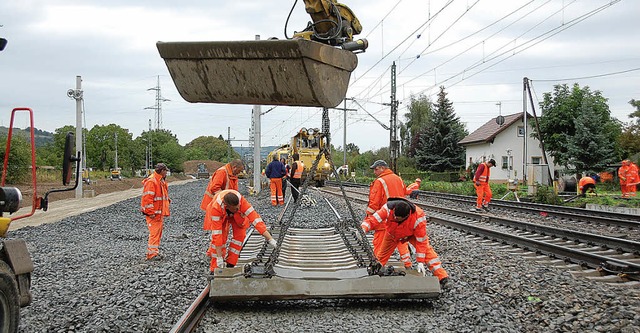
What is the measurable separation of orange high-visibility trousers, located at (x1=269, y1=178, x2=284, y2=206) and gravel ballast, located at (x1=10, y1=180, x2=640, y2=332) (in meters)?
8.63

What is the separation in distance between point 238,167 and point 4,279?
4.53 meters

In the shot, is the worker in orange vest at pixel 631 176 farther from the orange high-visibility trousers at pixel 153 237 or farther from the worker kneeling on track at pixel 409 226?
the orange high-visibility trousers at pixel 153 237

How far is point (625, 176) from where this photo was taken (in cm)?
1942

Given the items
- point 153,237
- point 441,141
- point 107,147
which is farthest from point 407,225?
point 107,147

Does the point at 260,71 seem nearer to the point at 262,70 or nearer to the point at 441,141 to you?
the point at 262,70

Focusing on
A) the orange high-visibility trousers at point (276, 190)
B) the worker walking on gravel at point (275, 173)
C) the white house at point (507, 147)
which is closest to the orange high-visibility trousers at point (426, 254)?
Answer: the worker walking on gravel at point (275, 173)

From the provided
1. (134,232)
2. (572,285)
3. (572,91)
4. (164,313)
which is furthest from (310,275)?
(572,91)

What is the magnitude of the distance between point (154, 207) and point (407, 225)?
174 inches

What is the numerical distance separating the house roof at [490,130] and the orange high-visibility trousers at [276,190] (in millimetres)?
32973

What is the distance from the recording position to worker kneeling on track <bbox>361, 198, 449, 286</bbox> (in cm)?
626

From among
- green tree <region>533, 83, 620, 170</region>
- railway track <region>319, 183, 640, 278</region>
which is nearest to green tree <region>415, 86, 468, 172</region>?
green tree <region>533, 83, 620, 170</region>

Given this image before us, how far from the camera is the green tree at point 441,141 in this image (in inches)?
1909

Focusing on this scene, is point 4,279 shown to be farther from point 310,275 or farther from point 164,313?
point 310,275

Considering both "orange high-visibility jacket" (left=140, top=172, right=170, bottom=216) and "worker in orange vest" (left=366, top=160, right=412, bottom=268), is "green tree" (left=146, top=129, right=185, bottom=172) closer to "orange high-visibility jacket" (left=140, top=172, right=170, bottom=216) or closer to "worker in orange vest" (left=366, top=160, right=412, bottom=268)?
"orange high-visibility jacket" (left=140, top=172, right=170, bottom=216)
